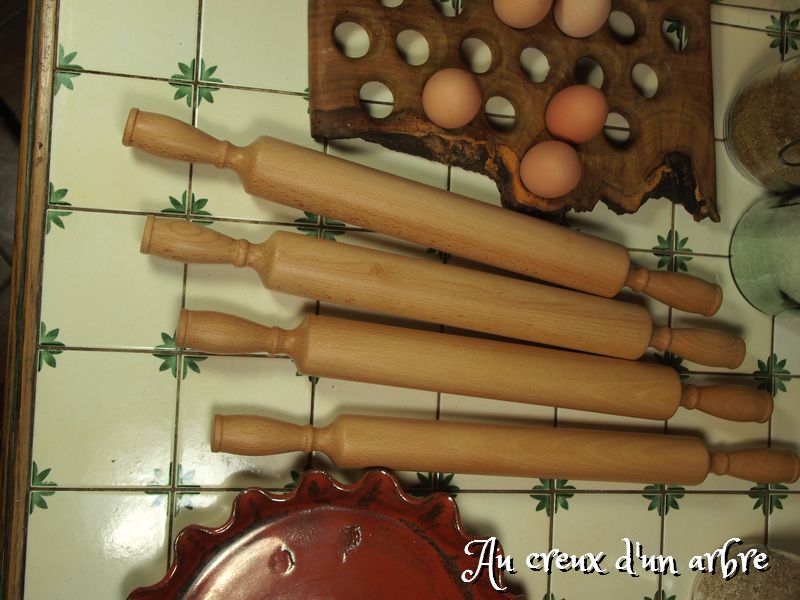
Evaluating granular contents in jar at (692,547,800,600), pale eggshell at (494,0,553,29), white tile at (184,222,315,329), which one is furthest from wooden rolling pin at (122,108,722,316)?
granular contents in jar at (692,547,800,600)

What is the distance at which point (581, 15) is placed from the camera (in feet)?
2.35

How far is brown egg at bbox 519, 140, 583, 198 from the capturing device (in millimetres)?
691

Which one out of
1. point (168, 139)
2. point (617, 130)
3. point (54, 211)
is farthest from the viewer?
point (617, 130)

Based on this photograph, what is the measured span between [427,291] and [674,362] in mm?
361

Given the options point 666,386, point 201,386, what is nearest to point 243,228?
point 201,386

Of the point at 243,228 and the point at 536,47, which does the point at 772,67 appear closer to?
the point at 536,47

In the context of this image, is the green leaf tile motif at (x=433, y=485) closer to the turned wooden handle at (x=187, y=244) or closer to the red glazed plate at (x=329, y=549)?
the red glazed plate at (x=329, y=549)

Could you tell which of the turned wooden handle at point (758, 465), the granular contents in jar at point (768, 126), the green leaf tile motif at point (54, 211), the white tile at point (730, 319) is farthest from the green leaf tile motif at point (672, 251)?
the green leaf tile motif at point (54, 211)

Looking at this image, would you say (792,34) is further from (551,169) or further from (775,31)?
(551,169)

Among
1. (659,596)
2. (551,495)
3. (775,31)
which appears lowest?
(659,596)

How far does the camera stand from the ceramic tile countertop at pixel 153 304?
2.29ft

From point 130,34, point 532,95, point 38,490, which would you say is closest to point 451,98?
point 532,95

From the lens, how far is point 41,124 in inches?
27.5

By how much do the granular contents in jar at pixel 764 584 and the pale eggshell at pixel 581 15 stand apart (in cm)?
62
